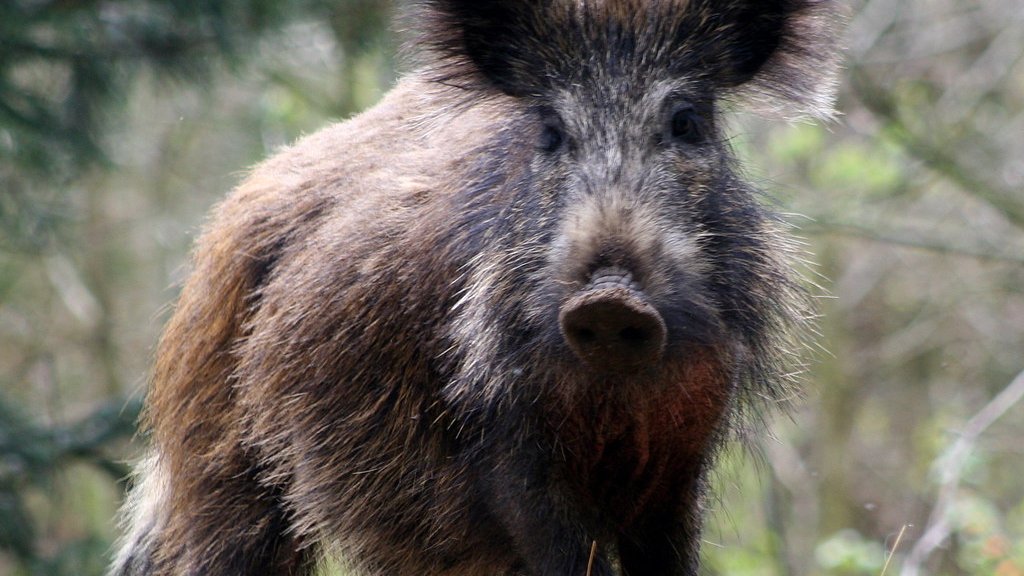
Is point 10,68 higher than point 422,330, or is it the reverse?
point 422,330

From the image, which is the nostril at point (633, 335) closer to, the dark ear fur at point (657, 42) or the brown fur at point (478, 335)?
the brown fur at point (478, 335)

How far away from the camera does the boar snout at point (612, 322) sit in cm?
288

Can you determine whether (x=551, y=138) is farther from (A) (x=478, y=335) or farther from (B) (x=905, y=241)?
(B) (x=905, y=241)

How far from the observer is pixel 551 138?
11.6 ft

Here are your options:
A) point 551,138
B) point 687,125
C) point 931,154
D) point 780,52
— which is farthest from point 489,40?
point 931,154

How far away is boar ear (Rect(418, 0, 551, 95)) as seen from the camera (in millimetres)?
3646

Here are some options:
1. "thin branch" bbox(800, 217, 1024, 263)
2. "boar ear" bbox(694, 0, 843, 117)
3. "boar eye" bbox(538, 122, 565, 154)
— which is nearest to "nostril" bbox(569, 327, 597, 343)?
"boar eye" bbox(538, 122, 565, 154)

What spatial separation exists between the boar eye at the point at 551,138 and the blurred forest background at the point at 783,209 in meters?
0.90

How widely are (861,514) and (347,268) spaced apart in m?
10.4

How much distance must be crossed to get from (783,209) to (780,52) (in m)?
0.98

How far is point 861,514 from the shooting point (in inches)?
523

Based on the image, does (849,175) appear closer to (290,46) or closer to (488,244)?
(290,46)

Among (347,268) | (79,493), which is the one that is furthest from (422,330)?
(79,493)

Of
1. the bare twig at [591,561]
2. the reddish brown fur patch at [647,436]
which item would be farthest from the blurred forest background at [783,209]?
the bare twig at [591,561]
